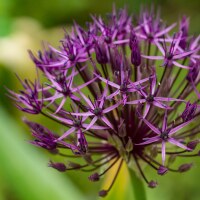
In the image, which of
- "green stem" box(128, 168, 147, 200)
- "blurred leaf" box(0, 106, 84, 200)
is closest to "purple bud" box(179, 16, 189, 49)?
"green stem" box(128, 168, 147, 200)

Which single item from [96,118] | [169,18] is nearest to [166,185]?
[96,118]

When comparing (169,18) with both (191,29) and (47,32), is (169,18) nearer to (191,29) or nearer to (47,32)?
(191,29)

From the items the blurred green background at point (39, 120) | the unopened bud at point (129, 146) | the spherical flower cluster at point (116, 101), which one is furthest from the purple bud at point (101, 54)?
the blurred green background at point (39, 120)

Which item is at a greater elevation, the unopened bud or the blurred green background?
the blurred green background

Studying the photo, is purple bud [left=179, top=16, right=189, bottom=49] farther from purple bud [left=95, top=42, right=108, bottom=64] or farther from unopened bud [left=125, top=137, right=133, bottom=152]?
unopened bud [left=125, top=137, right=133, bottom=152]

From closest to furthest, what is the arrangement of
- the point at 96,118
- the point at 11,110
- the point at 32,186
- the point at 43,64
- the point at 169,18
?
the point at 96,118 < the point at 43,64 < the point at 32,186 < the point at 11,110 < the point at 169,18

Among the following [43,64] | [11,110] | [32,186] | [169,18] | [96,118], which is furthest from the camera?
[169,18]
